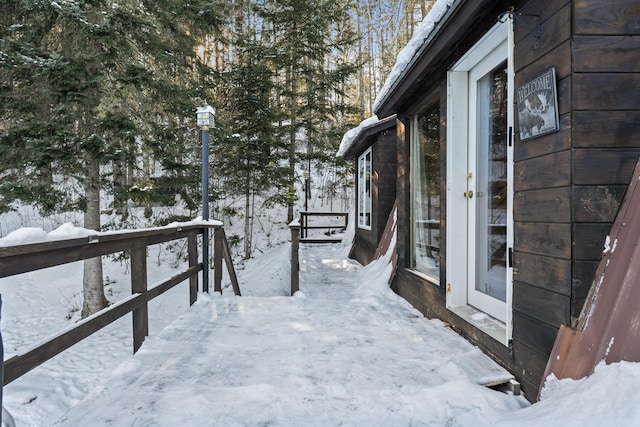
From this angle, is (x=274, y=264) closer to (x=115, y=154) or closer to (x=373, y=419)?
(x=115, y=154)

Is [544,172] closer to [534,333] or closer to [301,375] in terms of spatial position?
[534,333]

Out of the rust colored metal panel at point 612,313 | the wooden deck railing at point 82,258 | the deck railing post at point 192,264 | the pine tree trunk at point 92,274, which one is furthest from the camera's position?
the pine tree trunk at point 92,274

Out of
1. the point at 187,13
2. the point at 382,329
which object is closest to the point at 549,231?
the point at 382,329

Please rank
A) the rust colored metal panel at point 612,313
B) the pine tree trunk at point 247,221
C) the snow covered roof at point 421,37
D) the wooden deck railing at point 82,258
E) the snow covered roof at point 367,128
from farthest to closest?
the pine tree trunk at point 247,221, the snow covered roof at point 367,128, the snow covered roof at point 421,37, the wooden deck railing at point 82,258, the rust colored metal panel at point 612,313

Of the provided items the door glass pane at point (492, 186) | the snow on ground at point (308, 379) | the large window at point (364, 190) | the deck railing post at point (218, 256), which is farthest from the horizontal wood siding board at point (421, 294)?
the large window at point (364, 190)

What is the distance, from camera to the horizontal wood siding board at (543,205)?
1.60 meters

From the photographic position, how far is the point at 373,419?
1.61 meters

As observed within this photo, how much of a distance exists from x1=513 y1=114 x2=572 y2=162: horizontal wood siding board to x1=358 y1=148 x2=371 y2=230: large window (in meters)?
4.87

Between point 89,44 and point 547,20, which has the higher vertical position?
point 89,44

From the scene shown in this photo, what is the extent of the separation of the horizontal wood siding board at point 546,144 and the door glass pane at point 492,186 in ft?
1.70

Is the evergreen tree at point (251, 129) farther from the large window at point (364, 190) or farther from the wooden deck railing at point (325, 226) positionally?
the large window at point (364, 190)

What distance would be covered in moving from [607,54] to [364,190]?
596 cm

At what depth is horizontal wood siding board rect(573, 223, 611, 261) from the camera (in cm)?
154

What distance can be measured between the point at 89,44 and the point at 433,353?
6.39 metres
